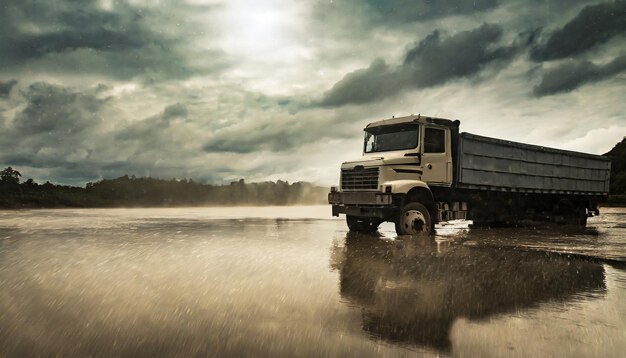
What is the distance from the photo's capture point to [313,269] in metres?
8.93

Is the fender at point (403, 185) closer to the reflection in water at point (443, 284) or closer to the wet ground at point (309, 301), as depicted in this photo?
the wet ground at point (309, 301)

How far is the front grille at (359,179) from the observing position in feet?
51.5

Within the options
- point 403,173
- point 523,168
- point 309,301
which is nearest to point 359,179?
point 403,173

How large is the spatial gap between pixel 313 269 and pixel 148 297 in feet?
10.3

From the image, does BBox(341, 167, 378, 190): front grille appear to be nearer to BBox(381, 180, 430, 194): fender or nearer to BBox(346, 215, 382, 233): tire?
BBox(381, 180, 430, 194): fender

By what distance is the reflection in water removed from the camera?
531 cm

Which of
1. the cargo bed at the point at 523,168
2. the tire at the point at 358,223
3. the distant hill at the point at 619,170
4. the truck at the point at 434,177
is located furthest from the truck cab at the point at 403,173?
the distant hill at the point at 619,170

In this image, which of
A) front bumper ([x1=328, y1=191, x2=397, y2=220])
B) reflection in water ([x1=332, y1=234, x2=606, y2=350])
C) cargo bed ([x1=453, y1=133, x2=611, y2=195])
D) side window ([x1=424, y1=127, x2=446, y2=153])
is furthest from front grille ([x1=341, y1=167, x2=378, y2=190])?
reflection in water ([x1=332, y1=234, x2=606, y2=350])

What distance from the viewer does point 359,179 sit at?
1622 centimetres

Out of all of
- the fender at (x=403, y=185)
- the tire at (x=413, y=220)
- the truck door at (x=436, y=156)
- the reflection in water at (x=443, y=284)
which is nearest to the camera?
the reflection in water at (x=443, y=284)

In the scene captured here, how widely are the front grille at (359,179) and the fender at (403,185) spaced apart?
1.54ft

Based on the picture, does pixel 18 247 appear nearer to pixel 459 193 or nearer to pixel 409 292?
pixel 409 292

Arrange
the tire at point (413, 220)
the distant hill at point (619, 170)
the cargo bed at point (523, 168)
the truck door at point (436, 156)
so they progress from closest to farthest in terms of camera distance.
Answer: the tire at point (413, 220) → the truck door at point (436, 156) → the cargo bed at point (523, 168) → the distant hill at point (619, 170)

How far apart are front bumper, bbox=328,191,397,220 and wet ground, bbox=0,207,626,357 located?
298 cm
